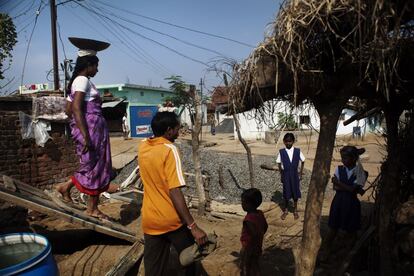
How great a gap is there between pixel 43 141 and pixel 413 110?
21.6 ft

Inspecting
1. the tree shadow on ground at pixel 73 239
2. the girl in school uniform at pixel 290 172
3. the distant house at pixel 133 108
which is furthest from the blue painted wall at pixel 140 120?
the tree shadow on ground at pixel 73 239

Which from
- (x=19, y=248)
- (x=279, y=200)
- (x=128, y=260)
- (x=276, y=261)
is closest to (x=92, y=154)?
(x=128, y=260)

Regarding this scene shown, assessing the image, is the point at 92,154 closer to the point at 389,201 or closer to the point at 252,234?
the point at 252,234

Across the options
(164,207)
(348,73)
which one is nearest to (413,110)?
(348,73)

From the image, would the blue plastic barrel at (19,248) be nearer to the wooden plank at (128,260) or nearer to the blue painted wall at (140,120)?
the wooden plank at (128,260)

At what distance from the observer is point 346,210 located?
451 centimetres

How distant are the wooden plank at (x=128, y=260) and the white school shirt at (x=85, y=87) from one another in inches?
67.4

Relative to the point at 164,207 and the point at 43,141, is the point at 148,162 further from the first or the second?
the point at 43,141

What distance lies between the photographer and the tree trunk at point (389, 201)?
3402 millimetres

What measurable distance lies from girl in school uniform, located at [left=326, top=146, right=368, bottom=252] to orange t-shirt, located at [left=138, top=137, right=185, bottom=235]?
2.37 meters

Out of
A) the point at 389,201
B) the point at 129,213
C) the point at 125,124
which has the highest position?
the point at 125,124

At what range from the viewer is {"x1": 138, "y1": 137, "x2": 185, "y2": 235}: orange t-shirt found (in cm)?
291

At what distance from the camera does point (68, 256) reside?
465cm

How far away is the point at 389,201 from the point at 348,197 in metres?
1.09
